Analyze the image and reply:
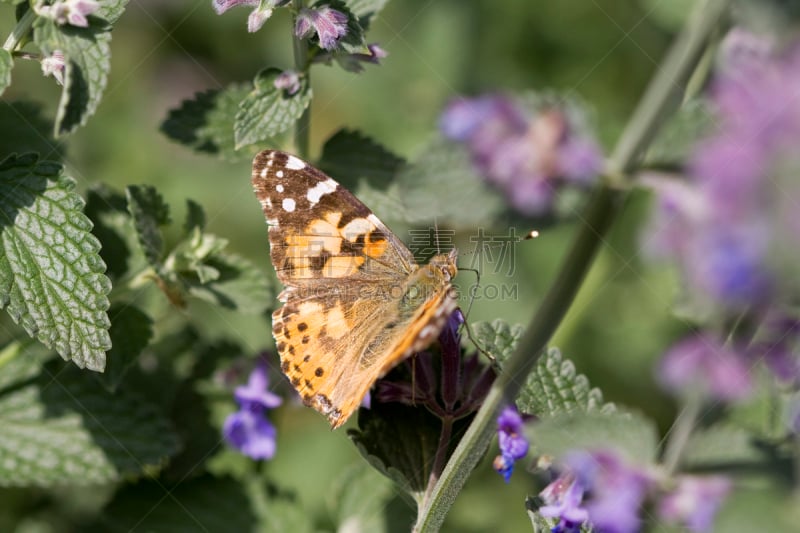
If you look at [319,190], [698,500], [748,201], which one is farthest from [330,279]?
[748,201]

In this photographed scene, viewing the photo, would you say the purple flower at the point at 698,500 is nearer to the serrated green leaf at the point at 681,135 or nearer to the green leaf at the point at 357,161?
the serrated green leaf at the point at 681,135

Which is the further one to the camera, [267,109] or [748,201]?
[267,109]

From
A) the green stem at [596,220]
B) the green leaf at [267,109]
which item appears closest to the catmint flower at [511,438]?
the green stem at [596,220]

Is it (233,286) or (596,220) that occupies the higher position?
(596,220)

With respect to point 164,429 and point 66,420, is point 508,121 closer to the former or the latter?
point 164,429

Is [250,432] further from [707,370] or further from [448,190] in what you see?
[707,370]

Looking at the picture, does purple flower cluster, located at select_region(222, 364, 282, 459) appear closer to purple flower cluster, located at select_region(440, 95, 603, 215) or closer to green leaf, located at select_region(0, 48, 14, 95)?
purple flower cluster, located at select_region(440, 95, 603, 215)

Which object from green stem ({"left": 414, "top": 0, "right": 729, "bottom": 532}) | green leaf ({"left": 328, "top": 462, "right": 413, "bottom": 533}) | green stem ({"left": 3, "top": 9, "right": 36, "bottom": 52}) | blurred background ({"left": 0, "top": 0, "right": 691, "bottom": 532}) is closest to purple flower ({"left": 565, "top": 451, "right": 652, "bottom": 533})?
green stem ({"left": 414, "top": 0, "right": 729, "bottom": 532})
